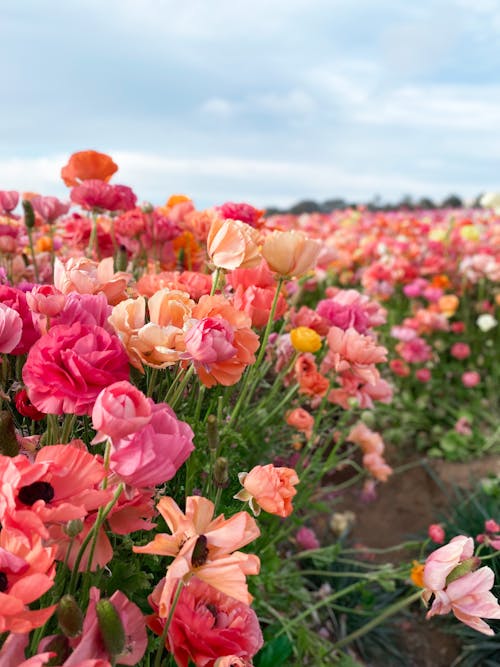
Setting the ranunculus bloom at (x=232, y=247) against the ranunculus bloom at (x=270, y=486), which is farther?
the ranunculus bloom at (x=232, y=247)

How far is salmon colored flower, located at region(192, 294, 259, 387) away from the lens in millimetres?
968

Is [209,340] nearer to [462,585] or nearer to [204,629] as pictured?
[204,629]

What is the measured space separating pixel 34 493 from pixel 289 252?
65cm

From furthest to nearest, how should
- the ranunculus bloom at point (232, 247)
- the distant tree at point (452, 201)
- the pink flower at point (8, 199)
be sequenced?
the distant tree at point (452, 201)
the pink flower at point (8, 199)
the ranunculus bloom at point (232, 247)

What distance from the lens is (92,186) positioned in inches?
67.4

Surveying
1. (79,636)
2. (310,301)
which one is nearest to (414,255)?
(310,301)

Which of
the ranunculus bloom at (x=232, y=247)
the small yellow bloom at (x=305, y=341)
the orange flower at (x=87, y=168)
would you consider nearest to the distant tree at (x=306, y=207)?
the orange flower at (x=87, y=168)

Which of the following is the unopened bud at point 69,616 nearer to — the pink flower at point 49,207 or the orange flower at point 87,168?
the orange flower at point 87,168

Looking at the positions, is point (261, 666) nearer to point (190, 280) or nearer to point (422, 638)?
point (190, 280)

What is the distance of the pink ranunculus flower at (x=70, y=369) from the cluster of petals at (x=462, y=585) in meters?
0.54

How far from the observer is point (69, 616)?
0.68 metres

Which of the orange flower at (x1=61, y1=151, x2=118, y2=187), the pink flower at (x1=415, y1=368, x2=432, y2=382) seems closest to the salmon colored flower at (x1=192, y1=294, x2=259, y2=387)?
the orange flower at (x1=61, y1=151, x2=118, y2=187)

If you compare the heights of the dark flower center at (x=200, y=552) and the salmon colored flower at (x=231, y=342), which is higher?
the salmon colored flower at (x=231, y=342)

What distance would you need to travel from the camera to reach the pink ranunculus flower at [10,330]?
0.91 metres
